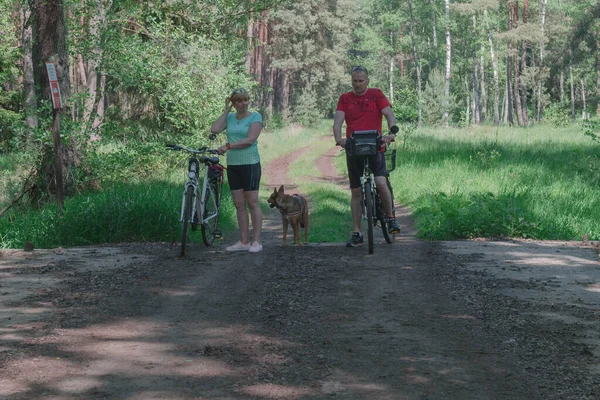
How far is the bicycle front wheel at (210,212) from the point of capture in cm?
1001

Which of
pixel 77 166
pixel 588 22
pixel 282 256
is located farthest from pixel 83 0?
pixel 588 22

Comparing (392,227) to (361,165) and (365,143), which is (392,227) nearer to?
(361,165)

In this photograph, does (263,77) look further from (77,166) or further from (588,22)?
(77,166)

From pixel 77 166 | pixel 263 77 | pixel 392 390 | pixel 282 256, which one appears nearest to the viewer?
pixel 392 390

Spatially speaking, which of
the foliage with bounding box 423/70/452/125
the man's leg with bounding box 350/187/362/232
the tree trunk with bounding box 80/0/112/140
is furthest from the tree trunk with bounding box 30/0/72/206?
the foliage with bounding box 423/70/452/125

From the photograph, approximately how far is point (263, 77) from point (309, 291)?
58929mm

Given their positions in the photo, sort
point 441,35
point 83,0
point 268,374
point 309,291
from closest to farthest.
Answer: point 268,374
point 309,291
point 83,0
point 441,35

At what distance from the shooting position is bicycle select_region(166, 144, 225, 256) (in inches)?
367

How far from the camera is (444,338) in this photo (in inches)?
213

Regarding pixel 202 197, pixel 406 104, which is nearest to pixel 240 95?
pixel 202 197

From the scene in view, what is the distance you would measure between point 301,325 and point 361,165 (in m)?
4.28

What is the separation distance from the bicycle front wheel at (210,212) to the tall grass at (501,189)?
136 inches

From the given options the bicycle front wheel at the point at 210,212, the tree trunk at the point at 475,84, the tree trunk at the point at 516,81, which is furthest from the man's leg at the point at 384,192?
the tree trunk at the point at 475,84

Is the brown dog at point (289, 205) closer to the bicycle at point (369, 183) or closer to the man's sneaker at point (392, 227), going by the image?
the bicycle at point (369, 183)
